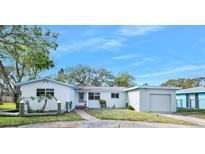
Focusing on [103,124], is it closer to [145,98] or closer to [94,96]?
[145,98]

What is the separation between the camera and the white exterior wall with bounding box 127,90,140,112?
657 inches

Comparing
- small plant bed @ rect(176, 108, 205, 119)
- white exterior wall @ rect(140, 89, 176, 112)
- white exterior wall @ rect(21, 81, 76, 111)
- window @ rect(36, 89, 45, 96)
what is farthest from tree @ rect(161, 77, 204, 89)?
window @ rect(36, 89, 45, 96)

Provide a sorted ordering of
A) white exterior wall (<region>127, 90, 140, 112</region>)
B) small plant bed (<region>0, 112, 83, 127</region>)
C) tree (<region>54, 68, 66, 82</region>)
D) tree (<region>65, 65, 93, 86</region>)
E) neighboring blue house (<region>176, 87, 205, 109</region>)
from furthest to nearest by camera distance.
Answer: neighboring blue house (<region>176, 87, 205, 109</region>)
white exterior wall (<region>127, 90, 140, 112</region>)
tree (<region>65, 65, 93, 86</region>)
tree (<region>54, 68, 66, 82</region>)
small plant bed (<region>0, 112, 83, 127</region>)

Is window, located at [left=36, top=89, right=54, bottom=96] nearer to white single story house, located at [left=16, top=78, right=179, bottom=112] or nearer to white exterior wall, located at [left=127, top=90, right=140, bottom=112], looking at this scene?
white single story house, located at [left=16, top=78, right=179, bottom=112]

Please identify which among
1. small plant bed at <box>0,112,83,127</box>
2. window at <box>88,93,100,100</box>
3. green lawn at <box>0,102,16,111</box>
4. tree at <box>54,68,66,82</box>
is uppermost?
tree at <box>54,68,66,82</box>

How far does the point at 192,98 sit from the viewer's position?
2039 centimetres

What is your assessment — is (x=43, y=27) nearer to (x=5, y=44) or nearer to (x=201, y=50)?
(x=5, y=44)

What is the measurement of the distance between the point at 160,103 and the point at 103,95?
4.26 metres

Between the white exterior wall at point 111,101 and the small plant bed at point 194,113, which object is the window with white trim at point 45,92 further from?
the small plant bed at point 194,113

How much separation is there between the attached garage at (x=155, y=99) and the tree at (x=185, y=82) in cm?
45

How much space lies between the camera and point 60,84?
590 inches

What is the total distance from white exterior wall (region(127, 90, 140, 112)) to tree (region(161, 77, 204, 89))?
1830mm

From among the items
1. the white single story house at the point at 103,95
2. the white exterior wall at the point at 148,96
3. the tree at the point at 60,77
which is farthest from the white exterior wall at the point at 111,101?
the tree at the point at 60,77
